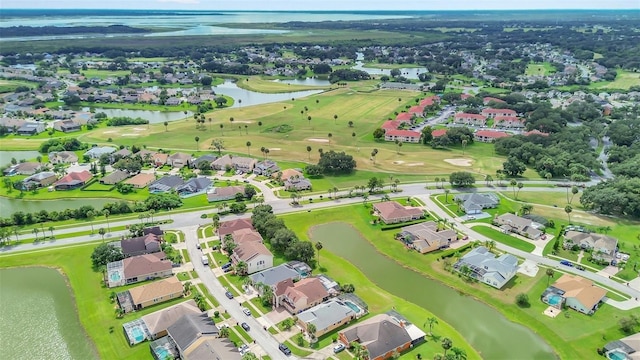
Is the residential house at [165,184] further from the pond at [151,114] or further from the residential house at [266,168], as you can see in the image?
the pond at [151,114]

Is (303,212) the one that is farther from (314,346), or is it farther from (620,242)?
(620,242)

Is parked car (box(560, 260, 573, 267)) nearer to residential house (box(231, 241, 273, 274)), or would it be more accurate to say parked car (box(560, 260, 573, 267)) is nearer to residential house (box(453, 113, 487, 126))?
residential house (box(231, 241, 273, 274))

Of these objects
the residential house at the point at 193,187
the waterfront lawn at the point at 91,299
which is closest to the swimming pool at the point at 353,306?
the waterfront lawn at the point at 91,299

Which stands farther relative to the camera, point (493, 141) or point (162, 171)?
point (493, 141)

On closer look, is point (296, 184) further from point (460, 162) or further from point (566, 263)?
point (566, 263)

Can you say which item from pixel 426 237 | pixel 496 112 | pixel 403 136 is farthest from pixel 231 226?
pixel 496 112

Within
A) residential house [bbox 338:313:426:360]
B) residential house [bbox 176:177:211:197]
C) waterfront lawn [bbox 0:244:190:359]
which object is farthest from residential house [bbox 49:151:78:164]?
residential house [bbox 338:313:426:360]

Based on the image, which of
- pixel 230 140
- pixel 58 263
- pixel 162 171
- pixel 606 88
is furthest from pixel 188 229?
pixel 606 88
